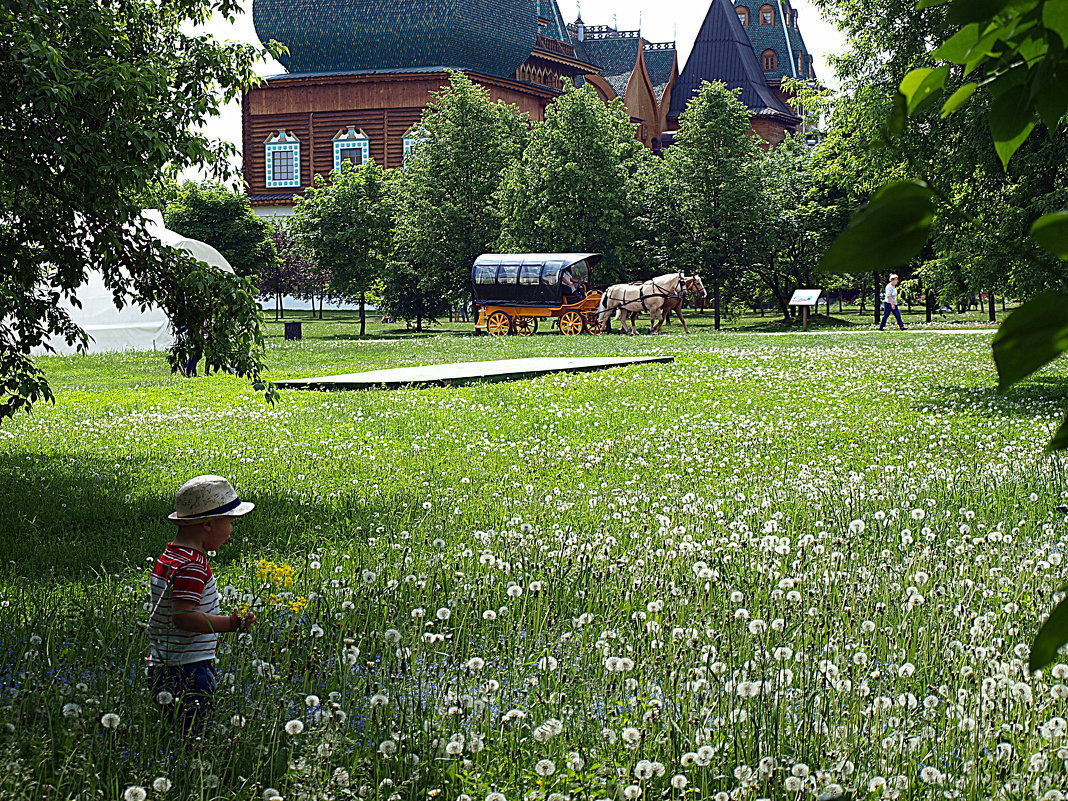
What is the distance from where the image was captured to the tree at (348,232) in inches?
1809

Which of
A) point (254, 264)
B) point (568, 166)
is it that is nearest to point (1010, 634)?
point (568, 166)

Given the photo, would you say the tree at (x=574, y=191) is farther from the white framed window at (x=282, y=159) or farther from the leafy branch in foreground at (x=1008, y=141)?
the leafy branch in foreground at (x=1008, y=141)

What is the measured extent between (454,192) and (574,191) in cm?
564

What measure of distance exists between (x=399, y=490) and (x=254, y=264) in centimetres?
4714

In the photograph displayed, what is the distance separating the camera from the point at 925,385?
635 inches

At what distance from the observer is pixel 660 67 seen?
87500 mm

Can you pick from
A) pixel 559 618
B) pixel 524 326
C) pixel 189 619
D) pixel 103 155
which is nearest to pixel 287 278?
pixel 524 326

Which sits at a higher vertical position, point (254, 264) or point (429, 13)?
point (429, 13)

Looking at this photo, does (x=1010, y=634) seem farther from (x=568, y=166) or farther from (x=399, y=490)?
(x=568, y=166)

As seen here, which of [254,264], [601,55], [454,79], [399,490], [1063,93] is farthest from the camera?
[601,55]

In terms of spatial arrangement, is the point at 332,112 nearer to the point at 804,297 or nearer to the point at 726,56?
the point at 726,56

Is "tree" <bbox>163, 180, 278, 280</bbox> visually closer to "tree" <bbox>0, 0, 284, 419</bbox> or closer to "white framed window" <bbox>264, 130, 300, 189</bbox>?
"white framed window" <bbox>264, 130, 300, 189</bbox>

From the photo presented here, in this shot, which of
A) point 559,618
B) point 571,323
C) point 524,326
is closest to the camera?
point 559,618

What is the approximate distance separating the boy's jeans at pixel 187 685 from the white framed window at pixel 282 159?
65.2m
